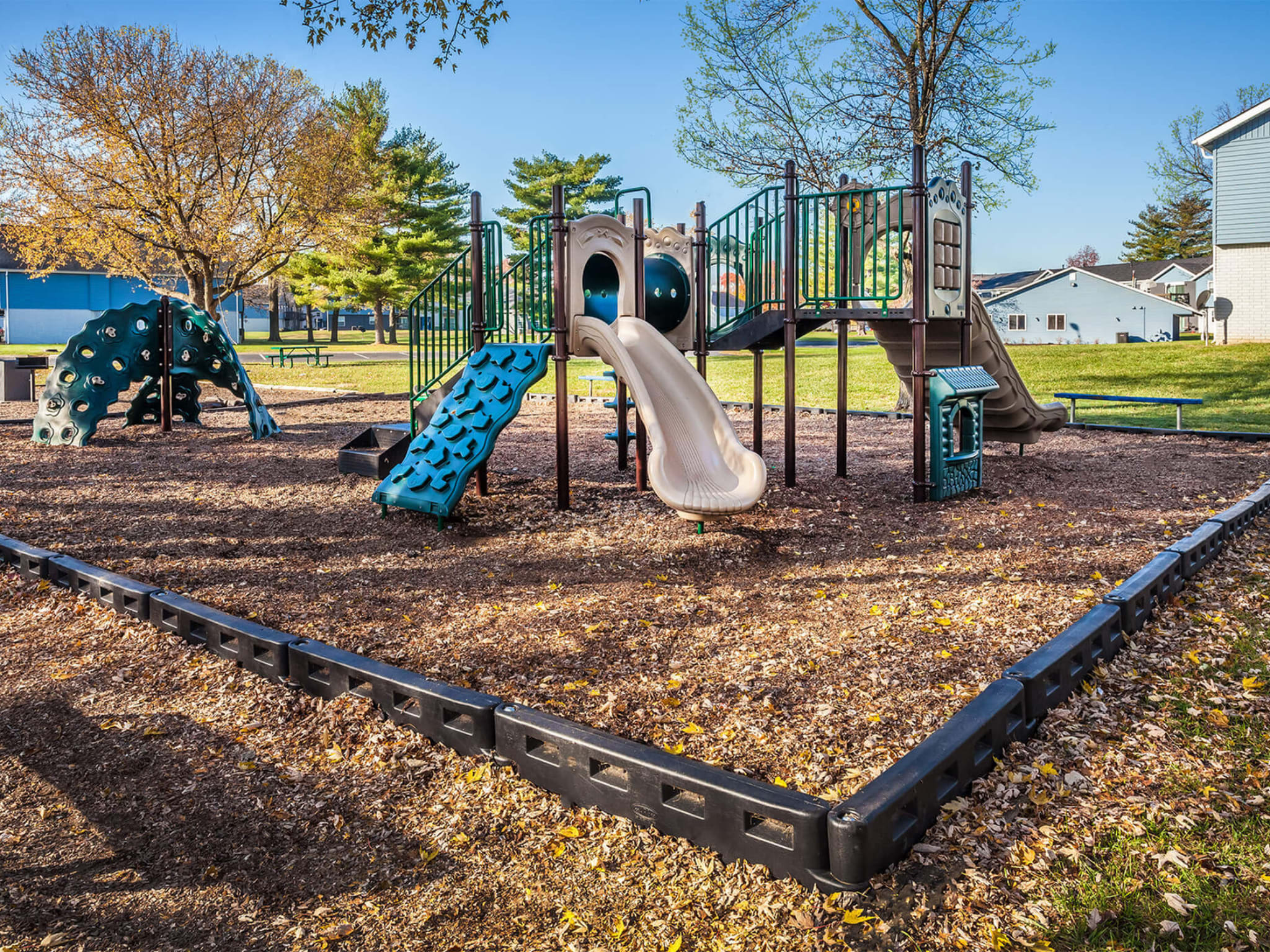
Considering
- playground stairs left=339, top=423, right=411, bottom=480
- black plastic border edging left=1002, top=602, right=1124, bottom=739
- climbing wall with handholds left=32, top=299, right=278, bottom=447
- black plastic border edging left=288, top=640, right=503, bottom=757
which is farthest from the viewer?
climbing wall with handholds left=32, top=299, right=278, bottom=447

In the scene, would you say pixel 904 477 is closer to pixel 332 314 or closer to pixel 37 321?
pixel 332 314

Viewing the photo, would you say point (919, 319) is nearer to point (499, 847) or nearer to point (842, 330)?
point (842, 330)

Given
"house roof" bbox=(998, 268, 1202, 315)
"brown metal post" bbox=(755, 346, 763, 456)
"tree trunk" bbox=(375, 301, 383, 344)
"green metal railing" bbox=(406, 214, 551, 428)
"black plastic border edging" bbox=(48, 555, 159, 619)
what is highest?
"house roof" bbox=(998, 268, 1202, 315)

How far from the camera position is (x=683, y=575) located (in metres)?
6.21

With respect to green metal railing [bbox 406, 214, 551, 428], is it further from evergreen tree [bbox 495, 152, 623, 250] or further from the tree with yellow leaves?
evergreen tree [bbox 495, 152, 623, 250]

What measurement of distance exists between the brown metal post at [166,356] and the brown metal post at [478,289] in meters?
6.19

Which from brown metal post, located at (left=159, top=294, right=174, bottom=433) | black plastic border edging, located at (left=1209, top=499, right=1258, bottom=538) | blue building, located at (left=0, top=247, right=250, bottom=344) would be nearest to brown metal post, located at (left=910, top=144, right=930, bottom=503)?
black plastic border edging, located at (left=1209, top=499, right=1258, bottom=538)

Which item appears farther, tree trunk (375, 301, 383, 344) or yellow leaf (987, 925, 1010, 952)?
tree trunk (375, 301, 383, 344)

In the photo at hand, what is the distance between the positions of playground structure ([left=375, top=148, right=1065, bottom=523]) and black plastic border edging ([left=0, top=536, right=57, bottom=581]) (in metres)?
2.37

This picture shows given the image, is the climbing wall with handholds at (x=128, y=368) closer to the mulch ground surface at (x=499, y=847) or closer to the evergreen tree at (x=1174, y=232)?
the mulch ground surface at (x=499, y=847)

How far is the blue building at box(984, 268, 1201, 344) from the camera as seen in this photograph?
4916 cm

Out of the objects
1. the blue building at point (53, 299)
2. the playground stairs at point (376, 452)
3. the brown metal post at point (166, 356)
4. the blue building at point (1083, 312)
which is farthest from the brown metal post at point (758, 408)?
the blue building at point (53, 299)

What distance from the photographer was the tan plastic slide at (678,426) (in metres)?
6.81

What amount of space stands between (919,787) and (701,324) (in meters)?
7.11
